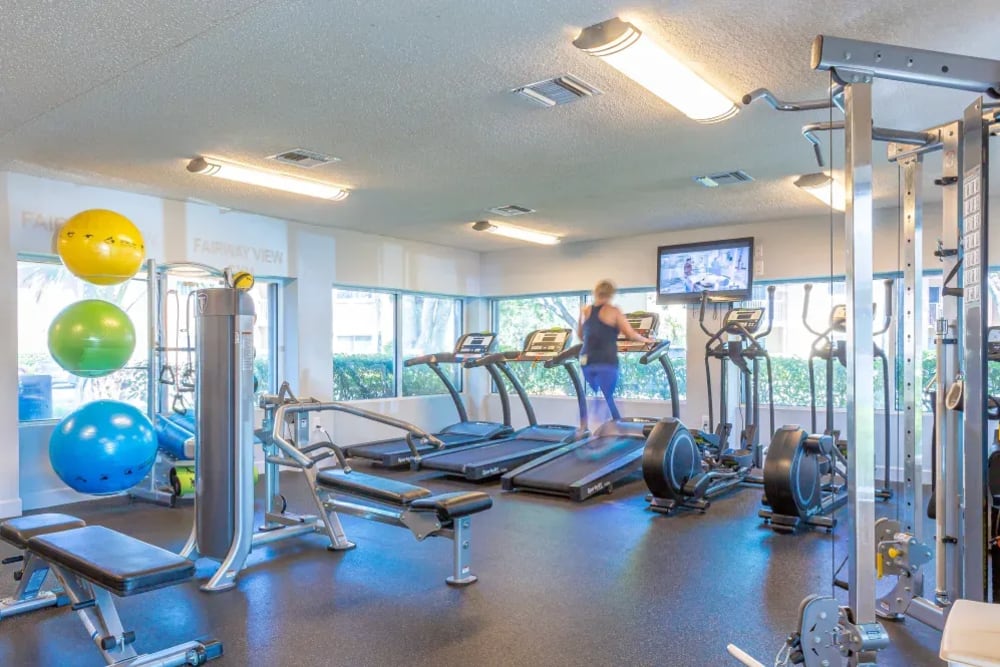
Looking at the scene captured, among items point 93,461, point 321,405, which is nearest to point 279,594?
point 321,405

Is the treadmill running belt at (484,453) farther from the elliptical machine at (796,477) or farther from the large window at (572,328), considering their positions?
the elliptical machine at (796,477)

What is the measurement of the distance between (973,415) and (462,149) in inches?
126

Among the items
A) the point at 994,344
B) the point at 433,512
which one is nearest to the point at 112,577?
the point at 433,512

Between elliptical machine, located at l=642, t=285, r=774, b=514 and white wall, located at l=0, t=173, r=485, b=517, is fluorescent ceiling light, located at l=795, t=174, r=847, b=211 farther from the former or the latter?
white wall, located at l=0, t=173, r=485, b=517

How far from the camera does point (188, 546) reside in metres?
3.75

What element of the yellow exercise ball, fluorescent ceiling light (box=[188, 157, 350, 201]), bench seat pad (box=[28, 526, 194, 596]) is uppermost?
fluorescent ceiling light (box=[188, 157, 350, 201])

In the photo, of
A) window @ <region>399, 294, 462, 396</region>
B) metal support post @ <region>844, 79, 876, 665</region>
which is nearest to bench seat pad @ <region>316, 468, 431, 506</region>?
metal support post @ <region>844, 79, 876, 665</region>

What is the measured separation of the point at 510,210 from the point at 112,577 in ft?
16.3

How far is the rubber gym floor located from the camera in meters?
2.79

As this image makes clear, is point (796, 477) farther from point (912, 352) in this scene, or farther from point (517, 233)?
point (517, 233)

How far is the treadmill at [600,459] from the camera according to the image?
221 inches

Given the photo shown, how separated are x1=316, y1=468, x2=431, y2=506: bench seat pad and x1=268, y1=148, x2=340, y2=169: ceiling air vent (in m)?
2.09

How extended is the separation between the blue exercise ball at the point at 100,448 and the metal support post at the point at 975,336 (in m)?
4.77

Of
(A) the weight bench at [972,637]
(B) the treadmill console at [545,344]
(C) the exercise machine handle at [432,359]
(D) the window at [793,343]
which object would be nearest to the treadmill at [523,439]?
(B) the treadmill console at [545,344]
